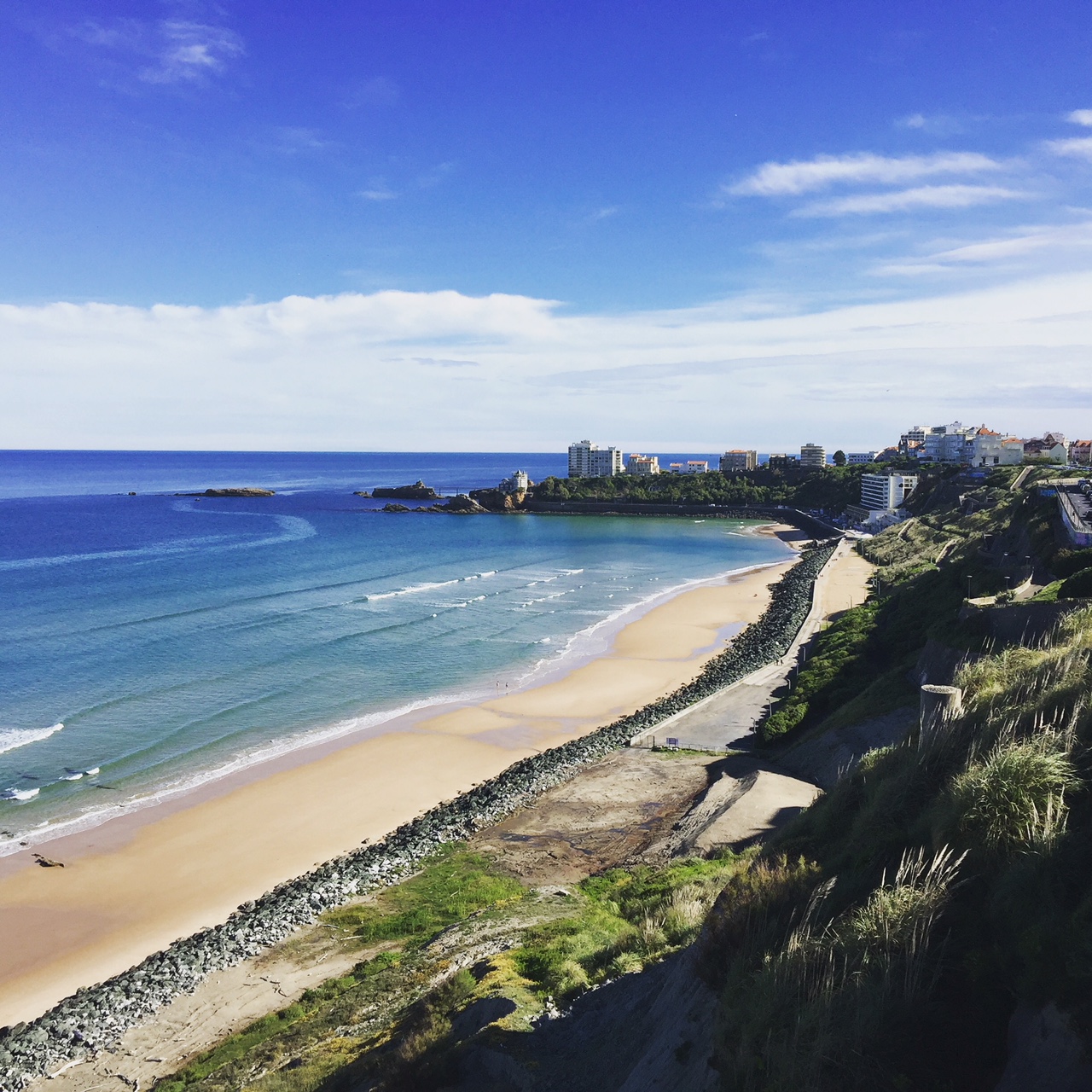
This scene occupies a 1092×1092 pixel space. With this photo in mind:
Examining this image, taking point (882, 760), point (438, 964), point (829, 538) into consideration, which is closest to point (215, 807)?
point (438, 964)

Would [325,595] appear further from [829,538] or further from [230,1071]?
[829,538]

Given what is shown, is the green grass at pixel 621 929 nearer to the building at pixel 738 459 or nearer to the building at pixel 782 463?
the building at pixel 782 463

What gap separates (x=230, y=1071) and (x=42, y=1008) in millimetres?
6165

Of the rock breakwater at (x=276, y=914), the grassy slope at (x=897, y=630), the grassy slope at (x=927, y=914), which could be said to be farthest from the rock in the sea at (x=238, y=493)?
the grassy slope at (x=927, y=914)

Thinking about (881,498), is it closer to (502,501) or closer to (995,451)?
(995,451)

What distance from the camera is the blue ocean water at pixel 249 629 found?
27.9m

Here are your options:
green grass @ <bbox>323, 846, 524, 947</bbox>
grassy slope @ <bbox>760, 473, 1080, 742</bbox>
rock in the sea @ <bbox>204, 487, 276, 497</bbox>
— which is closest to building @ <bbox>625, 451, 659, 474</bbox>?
rock in the sea @ <bbox>204, 487, 276, 497</bbox>

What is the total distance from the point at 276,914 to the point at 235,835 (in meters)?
5.29

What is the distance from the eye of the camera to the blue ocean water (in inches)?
1099

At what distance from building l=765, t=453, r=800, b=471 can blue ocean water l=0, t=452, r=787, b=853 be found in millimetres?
58288

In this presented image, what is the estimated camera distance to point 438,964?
13727 millimetres

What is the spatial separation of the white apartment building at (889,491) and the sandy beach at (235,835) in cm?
7510

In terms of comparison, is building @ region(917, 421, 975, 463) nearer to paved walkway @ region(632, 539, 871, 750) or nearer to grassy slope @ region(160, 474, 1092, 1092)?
paved walkway @ region(632, 539, 871, 750)

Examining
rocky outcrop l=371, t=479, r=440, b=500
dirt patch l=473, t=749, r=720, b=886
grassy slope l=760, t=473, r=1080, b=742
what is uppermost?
rocky outcrop l=371, t=479, r=440, b=500
